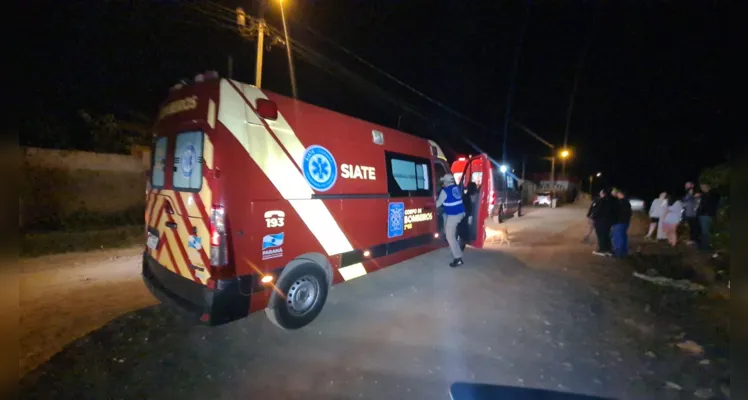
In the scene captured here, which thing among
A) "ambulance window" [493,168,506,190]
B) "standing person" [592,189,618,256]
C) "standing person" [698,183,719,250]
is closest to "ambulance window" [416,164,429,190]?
"standing person" [592,189,618,256]

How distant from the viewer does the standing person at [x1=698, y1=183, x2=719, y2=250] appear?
8.50 metres

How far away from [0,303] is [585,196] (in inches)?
1978

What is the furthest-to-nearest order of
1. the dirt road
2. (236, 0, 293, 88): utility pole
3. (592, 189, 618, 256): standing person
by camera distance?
(236, 0, 293, 88): utility pole → (592, 189, 618, 256): standing person → the dirt road

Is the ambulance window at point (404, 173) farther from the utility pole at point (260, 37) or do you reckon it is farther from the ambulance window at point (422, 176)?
the utility pole at point (260, 37)

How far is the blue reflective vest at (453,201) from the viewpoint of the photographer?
6.76 metres

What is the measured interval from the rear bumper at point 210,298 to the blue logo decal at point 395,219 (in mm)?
2597

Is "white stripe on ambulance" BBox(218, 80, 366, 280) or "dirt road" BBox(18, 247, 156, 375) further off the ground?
"white stripe on ambulance" BBox(218, 80, 366, 280)

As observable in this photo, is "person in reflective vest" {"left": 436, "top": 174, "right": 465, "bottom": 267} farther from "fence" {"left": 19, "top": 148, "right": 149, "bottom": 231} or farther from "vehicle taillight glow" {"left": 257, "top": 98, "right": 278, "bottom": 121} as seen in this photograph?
"fence" {"left": 19, "top": 148, "right": 149, "bottom": 231}

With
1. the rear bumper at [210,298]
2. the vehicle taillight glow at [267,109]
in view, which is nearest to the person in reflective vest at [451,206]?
the vehicle taillight glow at [267,109]

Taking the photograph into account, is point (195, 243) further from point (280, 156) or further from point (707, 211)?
point (707, 211)

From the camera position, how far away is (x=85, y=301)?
5.00 meters

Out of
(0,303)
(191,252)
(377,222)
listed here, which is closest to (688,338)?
(377,222)

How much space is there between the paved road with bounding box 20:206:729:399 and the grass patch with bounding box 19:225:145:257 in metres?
4.41

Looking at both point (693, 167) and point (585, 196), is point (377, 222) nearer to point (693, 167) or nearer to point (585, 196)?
point (693, 167)
